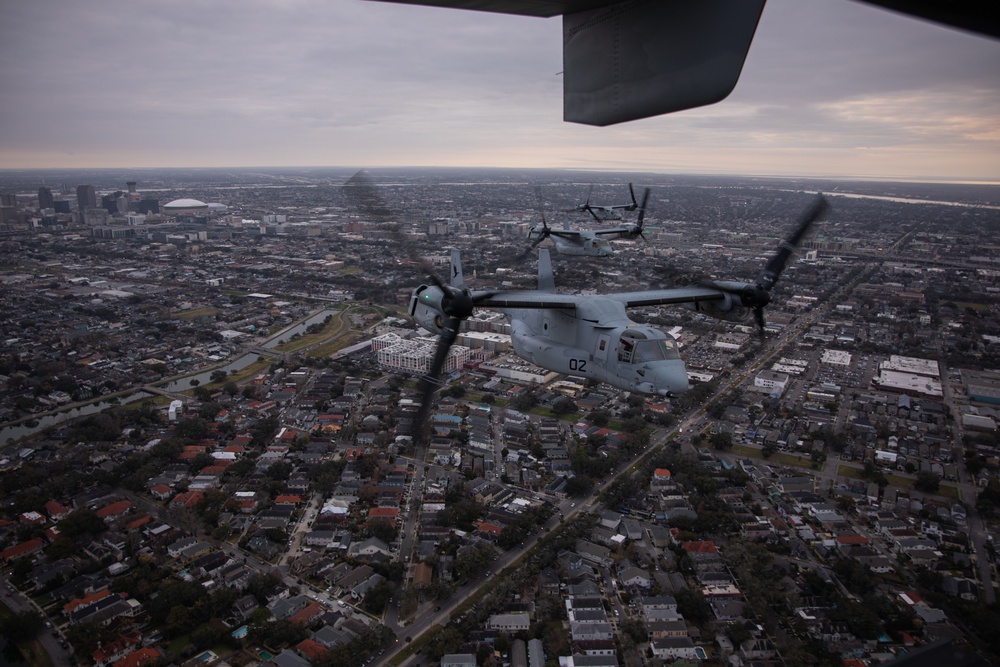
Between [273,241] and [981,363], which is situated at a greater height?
[273,241]

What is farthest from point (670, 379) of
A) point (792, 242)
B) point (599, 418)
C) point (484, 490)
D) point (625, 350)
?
point (599, 418)

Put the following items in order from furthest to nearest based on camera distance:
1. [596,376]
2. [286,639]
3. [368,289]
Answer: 1. [368,289]
2. [286,639]
3. [596,376]

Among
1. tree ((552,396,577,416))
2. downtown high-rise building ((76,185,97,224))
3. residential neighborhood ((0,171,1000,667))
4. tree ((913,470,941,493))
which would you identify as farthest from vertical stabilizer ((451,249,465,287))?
downtown high-rise building ((76,185,97,224))

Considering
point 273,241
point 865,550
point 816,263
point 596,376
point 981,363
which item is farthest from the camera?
point 273,241

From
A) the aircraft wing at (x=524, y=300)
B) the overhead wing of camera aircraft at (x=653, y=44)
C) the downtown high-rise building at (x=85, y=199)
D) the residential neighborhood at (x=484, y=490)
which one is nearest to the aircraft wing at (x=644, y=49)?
A: the overhead wing of camera aircraft at (x=653, y=44)

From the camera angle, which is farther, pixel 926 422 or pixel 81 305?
pixel 81 305

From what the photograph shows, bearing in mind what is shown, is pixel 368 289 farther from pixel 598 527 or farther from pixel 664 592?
pixel 664 592

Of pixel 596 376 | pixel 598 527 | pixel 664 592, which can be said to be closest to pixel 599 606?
pixel 664 592
